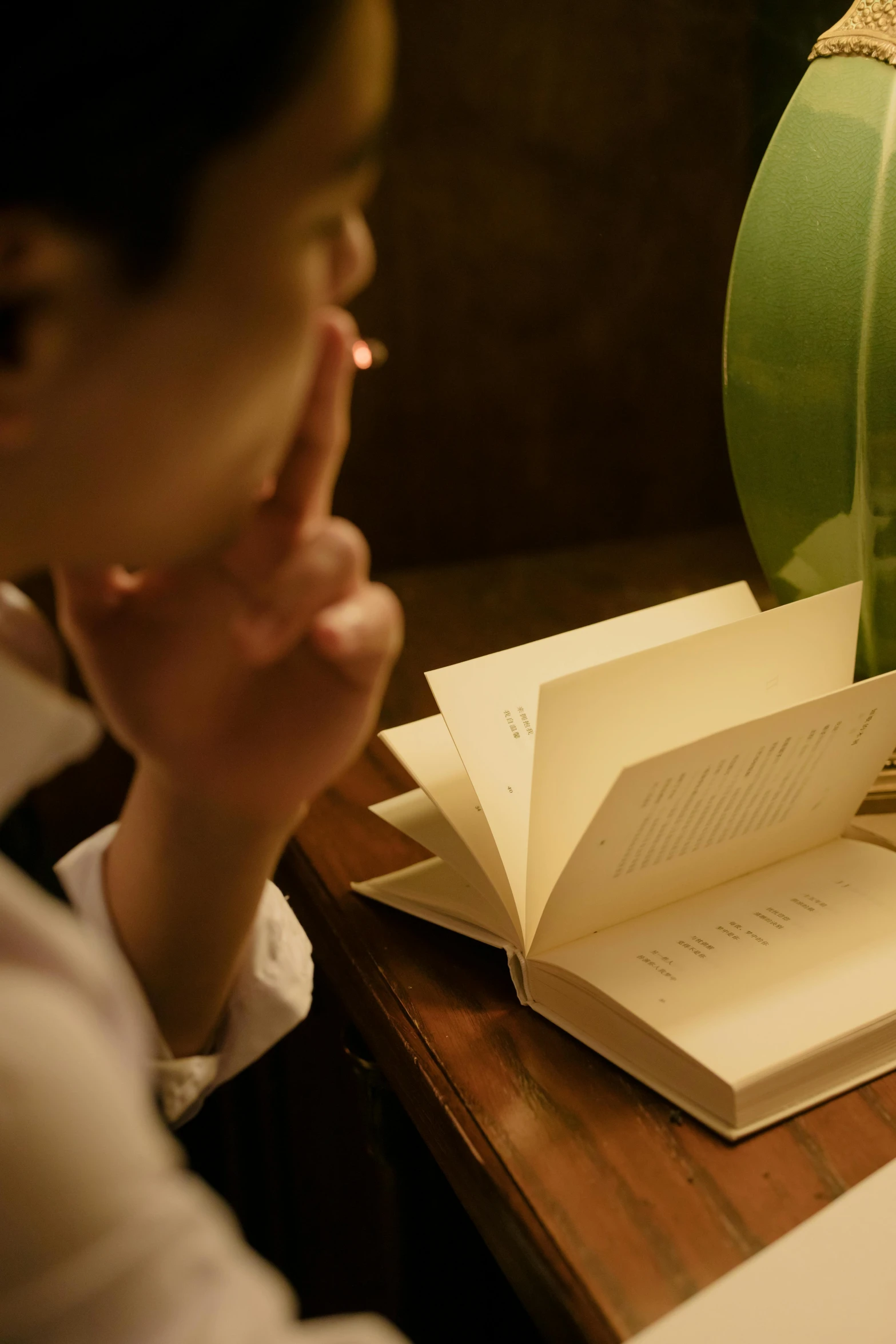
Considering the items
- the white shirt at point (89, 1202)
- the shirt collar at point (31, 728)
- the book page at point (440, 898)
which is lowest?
the book page at point (440, 898)

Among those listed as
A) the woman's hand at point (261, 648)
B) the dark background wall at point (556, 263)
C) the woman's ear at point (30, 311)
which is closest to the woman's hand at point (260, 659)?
the woman's hand at point (261, 648)

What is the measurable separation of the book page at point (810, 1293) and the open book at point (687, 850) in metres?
0.05

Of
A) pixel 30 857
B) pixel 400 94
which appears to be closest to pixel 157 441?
pixel 30 857

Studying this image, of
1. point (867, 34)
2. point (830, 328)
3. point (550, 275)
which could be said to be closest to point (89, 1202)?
point (830, 328)

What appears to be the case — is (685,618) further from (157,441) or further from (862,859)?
(157,441)

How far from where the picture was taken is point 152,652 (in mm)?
410

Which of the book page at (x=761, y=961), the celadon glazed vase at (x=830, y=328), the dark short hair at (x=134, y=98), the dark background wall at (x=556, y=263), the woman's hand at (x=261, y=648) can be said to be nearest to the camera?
the dark short hair at (x=134, y=98)

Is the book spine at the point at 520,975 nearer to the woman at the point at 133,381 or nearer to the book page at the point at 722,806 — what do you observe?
the book page at the point at 722,806

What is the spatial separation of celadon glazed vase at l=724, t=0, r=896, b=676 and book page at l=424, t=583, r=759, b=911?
0.38 feet

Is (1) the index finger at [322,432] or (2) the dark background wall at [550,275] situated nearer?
(1) the index finger at [322,432]

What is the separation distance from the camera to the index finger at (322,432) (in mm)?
394

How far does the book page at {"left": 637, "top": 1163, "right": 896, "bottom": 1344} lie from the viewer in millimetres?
393

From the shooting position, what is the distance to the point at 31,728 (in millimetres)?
339

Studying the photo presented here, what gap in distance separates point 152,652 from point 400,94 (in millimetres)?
1189
